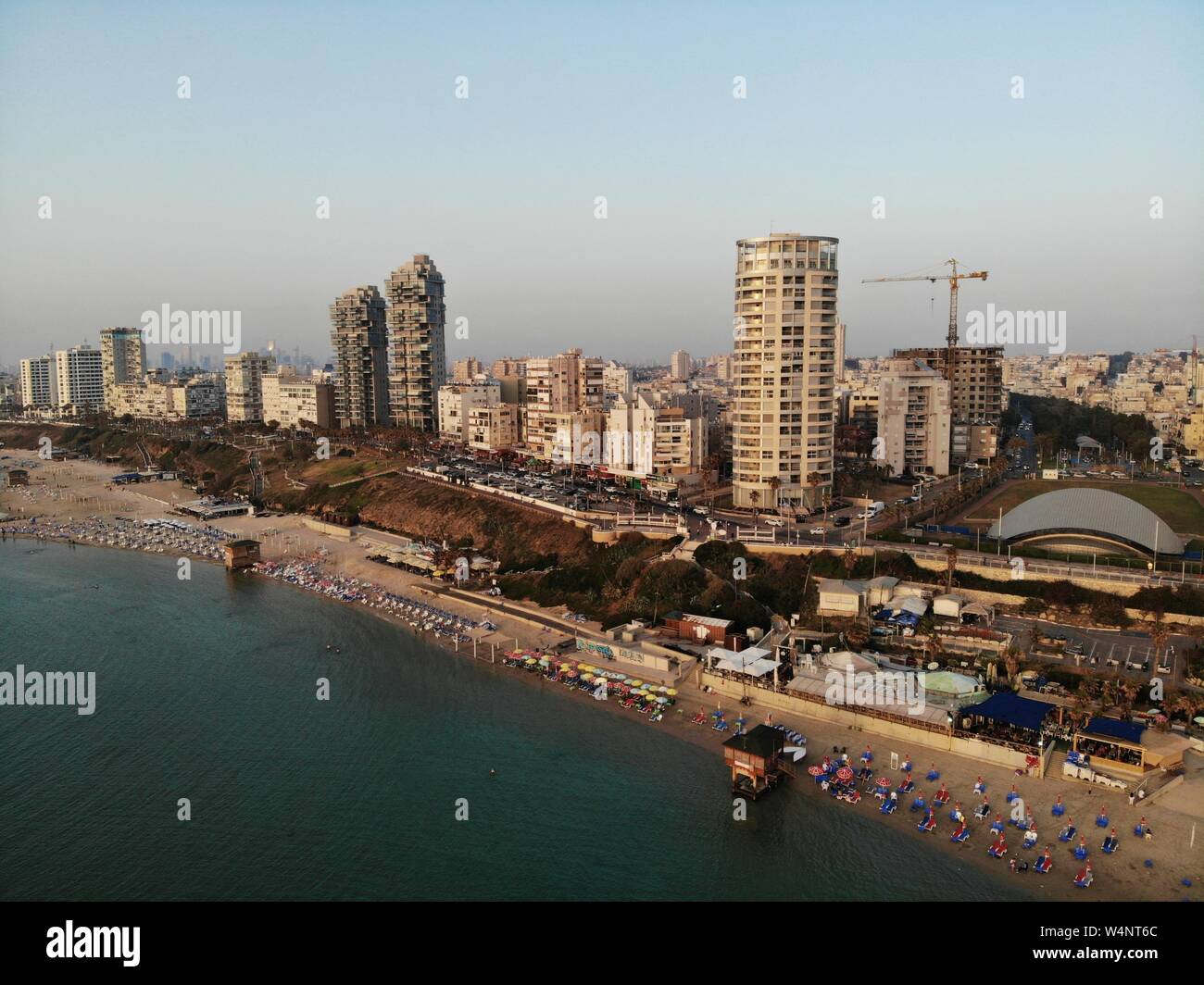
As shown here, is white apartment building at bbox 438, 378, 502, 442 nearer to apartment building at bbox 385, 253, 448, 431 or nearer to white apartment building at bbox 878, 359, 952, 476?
apartment building at bbox 385, 253, 448, 431

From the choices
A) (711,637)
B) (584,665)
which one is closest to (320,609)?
(584,665)

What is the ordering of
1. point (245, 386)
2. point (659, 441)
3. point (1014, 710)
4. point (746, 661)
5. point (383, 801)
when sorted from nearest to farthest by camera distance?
point (383, 801) → point (1014, 710) → point (746, 661) → point (659, 441) → point (245, 386)

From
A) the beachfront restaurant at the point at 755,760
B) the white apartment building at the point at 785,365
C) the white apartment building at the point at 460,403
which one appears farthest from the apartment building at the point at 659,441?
the beachfront restaurant at the point at 755,760

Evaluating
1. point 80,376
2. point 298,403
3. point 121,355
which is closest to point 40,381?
point 80,376

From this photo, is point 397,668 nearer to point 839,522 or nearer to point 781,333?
point 839,522

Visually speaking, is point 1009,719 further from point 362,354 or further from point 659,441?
point 362,354
